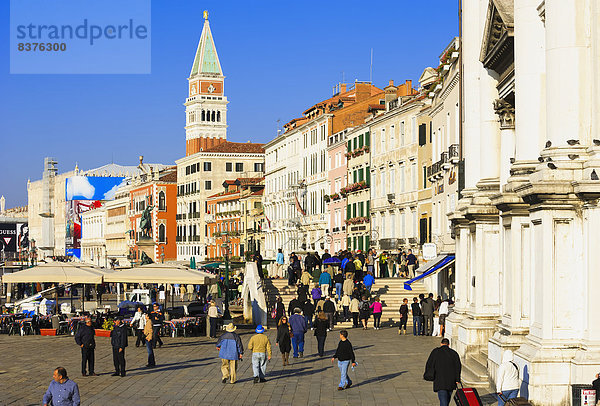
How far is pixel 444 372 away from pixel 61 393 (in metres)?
6.05

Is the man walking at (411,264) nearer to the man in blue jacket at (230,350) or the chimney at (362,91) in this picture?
the man in blue jacket at (230,350)

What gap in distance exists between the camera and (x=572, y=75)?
16406 millimetres

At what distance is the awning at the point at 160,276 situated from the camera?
37.2m

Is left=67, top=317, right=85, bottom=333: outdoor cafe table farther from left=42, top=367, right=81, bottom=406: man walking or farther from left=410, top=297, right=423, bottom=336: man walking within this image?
left=42, top=367, right=81, bottom=406: man walking

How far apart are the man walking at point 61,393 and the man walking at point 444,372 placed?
564 centimetres

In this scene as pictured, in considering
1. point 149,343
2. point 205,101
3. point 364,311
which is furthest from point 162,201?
point 149,343

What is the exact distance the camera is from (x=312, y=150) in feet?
285

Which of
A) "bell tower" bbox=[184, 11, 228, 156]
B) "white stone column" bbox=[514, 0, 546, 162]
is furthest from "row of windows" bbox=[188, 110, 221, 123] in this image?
"white stone column" bbox=[514, 0, 546, 162]

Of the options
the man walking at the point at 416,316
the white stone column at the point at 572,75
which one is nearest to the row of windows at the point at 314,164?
the man walking at the point at 416,316

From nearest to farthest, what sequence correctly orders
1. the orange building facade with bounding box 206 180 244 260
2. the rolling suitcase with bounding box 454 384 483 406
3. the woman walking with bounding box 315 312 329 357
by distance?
the rolling suitcase with bounding box 454 384 483 406
the woman walking with bounding box 315 312 329 357
the orange building facade with bounding box 206 180 244 260

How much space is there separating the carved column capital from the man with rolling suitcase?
749cm

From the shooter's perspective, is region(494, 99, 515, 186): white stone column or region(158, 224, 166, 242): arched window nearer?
region(494, 99, 515, 186): white stone column

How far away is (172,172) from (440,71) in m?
106

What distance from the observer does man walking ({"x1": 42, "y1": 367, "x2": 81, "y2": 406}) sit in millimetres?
14445
